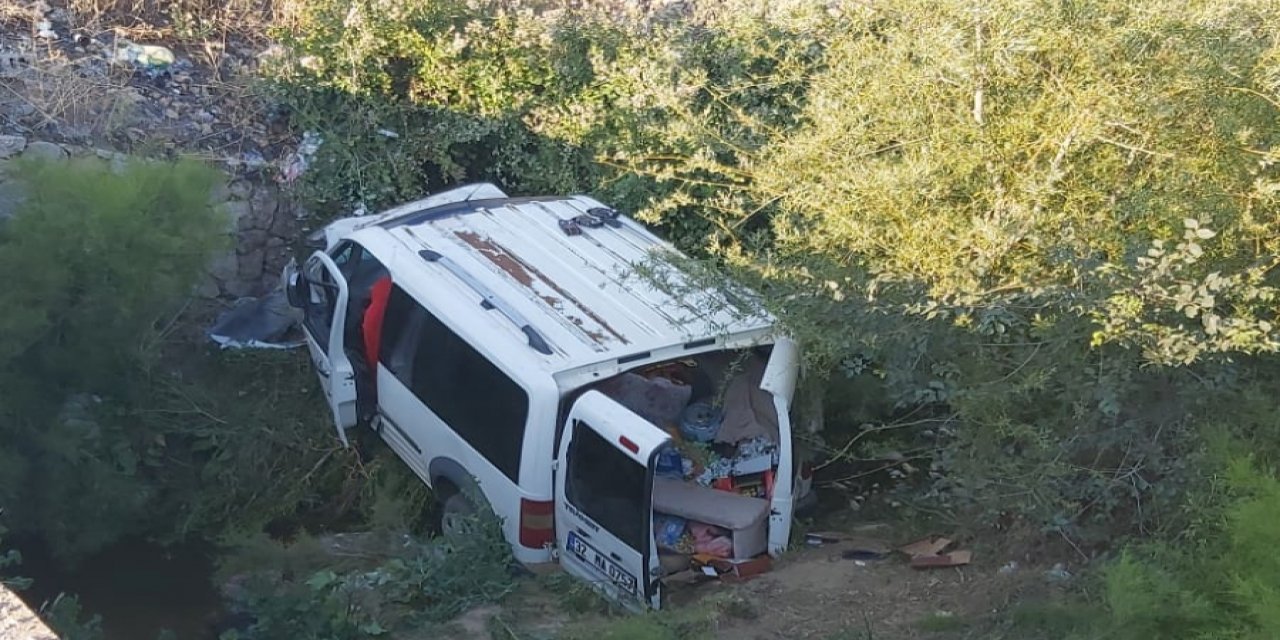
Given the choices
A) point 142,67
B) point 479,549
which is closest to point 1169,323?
point 479,549

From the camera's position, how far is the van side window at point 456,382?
679 cm

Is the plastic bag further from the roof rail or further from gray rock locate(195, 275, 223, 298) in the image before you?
gray rock locate(195, 275, 223, 298)

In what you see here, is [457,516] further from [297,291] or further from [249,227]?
[249,227]

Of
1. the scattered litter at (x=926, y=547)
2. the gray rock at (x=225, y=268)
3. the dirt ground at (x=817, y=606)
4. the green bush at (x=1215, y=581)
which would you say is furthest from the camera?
the gray rock at (x=225, y=268)

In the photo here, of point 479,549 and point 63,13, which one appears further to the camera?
point 63,13

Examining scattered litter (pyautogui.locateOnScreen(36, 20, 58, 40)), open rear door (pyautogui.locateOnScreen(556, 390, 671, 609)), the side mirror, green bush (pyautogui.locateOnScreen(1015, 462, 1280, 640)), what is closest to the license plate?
open rear door (pyautogui.locateOnScreen(556, 390, 671, 609))

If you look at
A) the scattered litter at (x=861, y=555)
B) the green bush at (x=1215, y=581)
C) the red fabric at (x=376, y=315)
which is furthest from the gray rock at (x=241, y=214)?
the green bush at (x=1215, y=581)

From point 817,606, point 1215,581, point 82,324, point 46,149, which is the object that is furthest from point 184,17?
point 1215,581

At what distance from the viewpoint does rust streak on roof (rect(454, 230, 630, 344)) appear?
696 centimetres

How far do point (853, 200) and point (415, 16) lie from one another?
19.9ft

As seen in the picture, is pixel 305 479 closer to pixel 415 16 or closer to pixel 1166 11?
pixel 415 16

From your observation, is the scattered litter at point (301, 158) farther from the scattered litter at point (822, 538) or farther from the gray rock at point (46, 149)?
the scattered litter at point (822, 538)

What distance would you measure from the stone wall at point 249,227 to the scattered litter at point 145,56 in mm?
1357

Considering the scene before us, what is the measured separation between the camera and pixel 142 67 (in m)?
11.0
